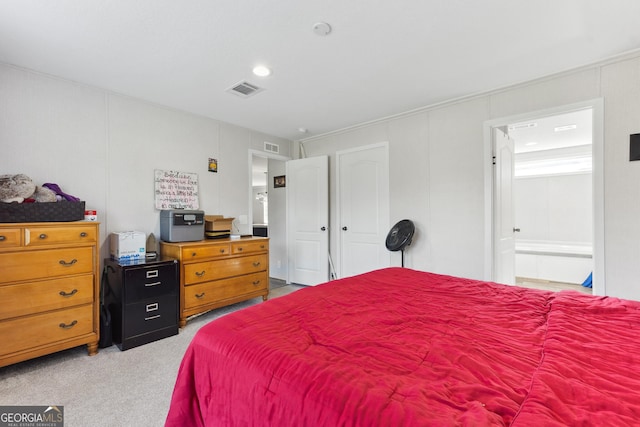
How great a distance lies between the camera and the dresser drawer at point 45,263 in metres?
2.08

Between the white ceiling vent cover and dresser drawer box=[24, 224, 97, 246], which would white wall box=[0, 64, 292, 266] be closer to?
dresser drawer box=[24, 224, 97, 246]

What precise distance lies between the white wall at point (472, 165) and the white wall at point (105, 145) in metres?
1.94

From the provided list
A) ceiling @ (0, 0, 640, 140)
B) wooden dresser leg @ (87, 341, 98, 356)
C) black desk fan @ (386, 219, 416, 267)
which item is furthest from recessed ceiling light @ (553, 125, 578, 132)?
wooden dresser leg @ (87, 341, 98, 356)

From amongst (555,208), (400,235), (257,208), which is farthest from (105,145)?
(257,208)

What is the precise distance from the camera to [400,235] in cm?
358

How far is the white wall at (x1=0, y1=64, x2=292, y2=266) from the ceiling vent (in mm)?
949

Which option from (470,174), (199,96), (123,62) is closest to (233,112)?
(199,96)

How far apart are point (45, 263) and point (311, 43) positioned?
103 inches

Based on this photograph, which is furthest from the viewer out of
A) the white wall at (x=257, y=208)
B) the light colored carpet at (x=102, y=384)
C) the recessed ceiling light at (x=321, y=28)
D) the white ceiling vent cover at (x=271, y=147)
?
the white wall at (x=257, y=208)

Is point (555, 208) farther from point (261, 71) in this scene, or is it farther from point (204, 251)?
point (204, 251)

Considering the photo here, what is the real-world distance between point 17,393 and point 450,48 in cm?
390

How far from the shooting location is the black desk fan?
3.49 metres

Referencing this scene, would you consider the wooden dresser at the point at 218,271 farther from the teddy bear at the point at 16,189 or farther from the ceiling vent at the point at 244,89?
the ceiling vent at the point at 244,89

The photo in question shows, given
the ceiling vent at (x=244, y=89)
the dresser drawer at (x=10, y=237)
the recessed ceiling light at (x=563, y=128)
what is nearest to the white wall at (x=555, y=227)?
the recessed ceiling light at (x=563, y=128)
